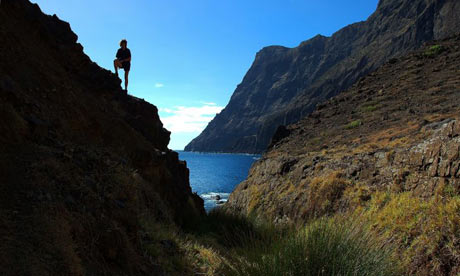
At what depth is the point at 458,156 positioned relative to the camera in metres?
7.13

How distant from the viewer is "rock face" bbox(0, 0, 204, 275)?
307cm

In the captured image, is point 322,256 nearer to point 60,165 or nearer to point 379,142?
point 60,165

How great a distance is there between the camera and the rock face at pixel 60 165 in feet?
10.1

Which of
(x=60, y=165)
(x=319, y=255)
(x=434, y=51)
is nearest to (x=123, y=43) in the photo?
(x=60, y=165)

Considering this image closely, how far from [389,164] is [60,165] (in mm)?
9880

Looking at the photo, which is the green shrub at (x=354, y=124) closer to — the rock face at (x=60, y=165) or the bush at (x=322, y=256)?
the rock face at (x=60, y=165)

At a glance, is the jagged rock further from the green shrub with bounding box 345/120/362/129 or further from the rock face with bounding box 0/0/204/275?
the rock face with bounding box 0/0/204/275

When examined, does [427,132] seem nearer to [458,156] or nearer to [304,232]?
[458,156]

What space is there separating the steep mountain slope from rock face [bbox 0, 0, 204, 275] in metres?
2.57

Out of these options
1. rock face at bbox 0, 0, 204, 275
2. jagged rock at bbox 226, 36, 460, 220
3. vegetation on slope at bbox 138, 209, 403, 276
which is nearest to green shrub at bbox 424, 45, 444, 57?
jagged rock at bbox 226, 36, 460, 220

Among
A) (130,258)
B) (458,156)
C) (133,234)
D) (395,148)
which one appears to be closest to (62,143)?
(133,234)

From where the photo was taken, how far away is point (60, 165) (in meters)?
4.38

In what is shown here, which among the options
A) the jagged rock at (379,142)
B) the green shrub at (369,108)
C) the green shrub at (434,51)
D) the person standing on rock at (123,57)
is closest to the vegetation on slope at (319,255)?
the jagged rock at (379,142)

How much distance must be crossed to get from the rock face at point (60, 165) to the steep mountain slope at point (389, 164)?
2.57 m
